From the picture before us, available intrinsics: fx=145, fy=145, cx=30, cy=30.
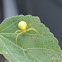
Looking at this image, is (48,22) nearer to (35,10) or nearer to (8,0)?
(35,10)

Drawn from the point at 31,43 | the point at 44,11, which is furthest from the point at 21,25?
the point at 44,11

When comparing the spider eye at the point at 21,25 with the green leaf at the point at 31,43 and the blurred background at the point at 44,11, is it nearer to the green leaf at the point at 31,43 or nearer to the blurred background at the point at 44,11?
the green leaf at the point at 31,43

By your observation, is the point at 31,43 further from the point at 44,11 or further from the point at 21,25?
the point at 44,11

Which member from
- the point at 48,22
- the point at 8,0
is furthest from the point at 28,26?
the point at 8,0

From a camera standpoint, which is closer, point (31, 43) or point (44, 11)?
point (31, 43)

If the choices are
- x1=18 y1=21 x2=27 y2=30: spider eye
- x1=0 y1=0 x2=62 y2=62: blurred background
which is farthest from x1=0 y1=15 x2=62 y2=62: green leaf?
x1=0 y1=0 x2=62 y2=62: blurred background

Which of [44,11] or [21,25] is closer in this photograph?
[21,25]

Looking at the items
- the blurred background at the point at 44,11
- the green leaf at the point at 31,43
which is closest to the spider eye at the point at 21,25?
the green leaf at the point at 31,43
